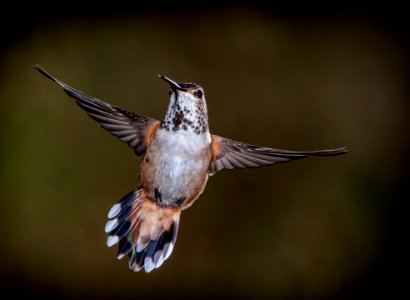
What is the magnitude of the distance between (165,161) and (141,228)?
205 mm

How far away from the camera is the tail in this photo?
1.02 m

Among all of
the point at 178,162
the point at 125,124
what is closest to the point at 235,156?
the point at 178,162

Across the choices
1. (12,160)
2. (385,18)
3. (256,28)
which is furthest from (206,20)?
(12,160)

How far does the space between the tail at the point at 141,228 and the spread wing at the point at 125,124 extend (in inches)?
4.4

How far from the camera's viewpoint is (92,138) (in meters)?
2.13

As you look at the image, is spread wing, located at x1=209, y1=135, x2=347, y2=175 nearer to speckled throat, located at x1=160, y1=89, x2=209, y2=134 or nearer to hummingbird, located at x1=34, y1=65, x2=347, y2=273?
hummingbird, located at x1=34, y1=65, x2=347, y2=273

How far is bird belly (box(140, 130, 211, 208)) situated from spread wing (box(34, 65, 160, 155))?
6 centimetres

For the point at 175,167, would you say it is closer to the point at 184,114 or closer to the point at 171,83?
the point at 184,114

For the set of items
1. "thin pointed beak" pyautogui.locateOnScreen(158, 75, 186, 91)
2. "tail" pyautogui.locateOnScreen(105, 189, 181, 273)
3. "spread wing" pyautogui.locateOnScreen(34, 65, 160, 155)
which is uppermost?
"thin pointed beak" pyautogui.locateOnScreen(158, 75, 186, 91)

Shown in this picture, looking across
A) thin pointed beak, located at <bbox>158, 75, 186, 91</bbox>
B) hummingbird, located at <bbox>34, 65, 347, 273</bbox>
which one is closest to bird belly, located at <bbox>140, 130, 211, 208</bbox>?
hummingbird, located at <bbox>34, 65, 347, 273</bbox>

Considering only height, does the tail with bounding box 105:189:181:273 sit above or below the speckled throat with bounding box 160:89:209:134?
Answer: below

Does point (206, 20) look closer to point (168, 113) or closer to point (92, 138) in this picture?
point (92, 138)

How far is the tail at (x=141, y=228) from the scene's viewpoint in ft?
3.34

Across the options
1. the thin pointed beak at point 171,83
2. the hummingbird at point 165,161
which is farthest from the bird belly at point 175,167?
the thin pointed beak at point 171,83
